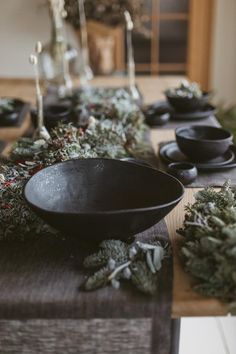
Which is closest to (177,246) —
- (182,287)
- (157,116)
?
(182,287)

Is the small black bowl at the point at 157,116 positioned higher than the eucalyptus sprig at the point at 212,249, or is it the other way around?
the eucalyptus sprig at the point at 212,249

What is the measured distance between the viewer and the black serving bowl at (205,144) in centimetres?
139

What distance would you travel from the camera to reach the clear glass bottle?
2.29 metres

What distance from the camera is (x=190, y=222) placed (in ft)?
3.18

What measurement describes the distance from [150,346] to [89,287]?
157 mm

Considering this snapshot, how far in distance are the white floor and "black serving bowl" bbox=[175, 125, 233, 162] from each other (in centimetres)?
84

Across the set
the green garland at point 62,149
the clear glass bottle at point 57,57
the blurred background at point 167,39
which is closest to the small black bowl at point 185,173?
the green garland at point 62,149

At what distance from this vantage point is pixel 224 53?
3645 millimetres

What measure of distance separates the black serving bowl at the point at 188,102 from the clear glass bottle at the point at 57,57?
644 mm

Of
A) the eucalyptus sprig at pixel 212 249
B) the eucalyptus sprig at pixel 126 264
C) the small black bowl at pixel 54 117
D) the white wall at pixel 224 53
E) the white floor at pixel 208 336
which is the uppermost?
the eucalyptus sprig at pixel 212 249

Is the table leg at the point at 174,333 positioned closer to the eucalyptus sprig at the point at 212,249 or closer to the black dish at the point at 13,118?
the eucalyptus sprig at the point at 212,249

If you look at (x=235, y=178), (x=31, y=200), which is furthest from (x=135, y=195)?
(x=235, y=178)

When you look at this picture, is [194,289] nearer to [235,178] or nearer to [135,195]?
[135,195]

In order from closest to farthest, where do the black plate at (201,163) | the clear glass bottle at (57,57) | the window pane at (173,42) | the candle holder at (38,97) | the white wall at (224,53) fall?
the black plate at (201,163)
the candle holder at (38,97)
the clear glass bottle at (57,57)
the white wall at (224,53)
the window pane at (173,42)
